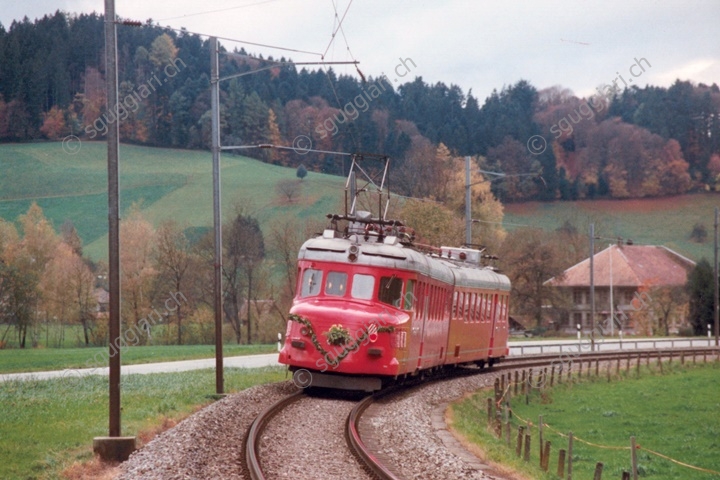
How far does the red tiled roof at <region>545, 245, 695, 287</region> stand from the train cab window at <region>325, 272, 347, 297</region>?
74804 millimetres

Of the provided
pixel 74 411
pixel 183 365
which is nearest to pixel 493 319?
pixel 183 365

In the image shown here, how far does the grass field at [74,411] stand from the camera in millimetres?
14070

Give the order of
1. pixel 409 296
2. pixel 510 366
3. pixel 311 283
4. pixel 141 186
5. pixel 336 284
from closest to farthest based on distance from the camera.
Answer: pixel 336 284 → pixel 311 283 → pixel 409 296 → pixel 510 366 → pixel 141 186

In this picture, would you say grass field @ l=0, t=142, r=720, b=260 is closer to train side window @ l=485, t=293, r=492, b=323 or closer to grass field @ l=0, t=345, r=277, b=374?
grass field @ l=0, t=345, r=277, b=374

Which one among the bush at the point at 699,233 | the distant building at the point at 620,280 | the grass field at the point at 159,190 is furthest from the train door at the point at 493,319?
the bush at the point at 699,233

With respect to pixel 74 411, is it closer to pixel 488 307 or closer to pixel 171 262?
pixel 488 307

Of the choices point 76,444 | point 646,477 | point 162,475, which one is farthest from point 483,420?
point 162,475

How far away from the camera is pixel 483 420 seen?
23.6 metres

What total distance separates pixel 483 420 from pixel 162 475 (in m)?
12.6

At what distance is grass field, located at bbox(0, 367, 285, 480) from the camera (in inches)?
554

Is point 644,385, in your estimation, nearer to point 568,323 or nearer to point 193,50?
point 568,323

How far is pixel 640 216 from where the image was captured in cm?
12344

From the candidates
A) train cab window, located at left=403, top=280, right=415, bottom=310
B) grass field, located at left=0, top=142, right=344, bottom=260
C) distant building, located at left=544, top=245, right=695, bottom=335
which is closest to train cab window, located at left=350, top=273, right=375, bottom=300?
train cab window, located at left=403, top=280, right=415, bottom=310

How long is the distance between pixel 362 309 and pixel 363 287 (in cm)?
65
